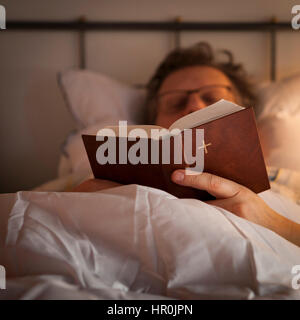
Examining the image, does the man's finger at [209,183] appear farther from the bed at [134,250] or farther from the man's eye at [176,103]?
the man's eye at [176,103]

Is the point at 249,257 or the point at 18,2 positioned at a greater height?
the point at 18,2

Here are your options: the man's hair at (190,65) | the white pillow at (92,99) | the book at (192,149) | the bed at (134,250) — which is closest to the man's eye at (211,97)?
the man's hair at (190,65)

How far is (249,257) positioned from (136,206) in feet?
0.67

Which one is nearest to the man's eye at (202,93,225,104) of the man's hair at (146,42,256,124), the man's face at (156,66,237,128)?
the man's face at (156,66,237,128)

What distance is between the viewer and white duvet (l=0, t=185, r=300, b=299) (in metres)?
0.44

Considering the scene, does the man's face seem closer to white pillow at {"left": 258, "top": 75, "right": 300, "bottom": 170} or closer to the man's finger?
white pillow at {"left": 258, "top": 75, "right": 300, "bottom": 170}

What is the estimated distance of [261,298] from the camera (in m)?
0.43

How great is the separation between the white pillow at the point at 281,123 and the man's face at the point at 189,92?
19 centimetres

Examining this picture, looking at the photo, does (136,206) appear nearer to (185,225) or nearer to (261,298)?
(185,225)

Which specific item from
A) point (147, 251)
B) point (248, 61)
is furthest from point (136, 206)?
point (248, 61)

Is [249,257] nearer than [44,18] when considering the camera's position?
Yes
